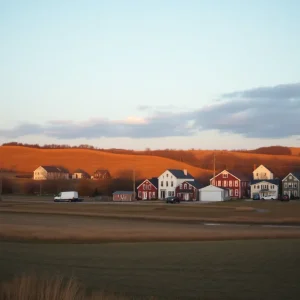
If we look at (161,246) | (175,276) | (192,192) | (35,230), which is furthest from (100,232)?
Result: (192,192)

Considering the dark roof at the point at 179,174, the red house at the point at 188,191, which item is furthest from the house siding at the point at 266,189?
the dark roof at the point at 179,174

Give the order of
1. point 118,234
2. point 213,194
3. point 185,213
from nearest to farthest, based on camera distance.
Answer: point 118,234
point 185,213
point 213,194

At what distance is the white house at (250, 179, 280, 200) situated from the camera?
123m

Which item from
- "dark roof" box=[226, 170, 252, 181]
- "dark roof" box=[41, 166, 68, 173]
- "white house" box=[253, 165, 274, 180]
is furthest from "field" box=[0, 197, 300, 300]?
"dark roof" box=[41, 166, 68, 173]

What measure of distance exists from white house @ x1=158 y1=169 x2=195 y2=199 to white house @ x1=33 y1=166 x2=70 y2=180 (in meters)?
56.8

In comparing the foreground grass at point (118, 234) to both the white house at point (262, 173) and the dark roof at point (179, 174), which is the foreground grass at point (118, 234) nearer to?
the dark roof at point (179, 174)

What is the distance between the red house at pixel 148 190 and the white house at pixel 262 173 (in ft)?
99.9

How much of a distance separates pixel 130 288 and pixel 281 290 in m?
5.02

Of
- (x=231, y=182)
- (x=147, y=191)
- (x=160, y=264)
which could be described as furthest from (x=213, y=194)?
(x=160, y=264)

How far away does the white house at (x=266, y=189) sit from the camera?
12306 centimetres

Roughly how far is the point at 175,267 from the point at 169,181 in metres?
101

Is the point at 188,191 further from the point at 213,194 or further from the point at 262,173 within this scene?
the point at 262,173

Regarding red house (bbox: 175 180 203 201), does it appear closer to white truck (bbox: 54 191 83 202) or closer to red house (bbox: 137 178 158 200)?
red house (bbox: 137 178 158 200)

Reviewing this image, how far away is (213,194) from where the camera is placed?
115 m
